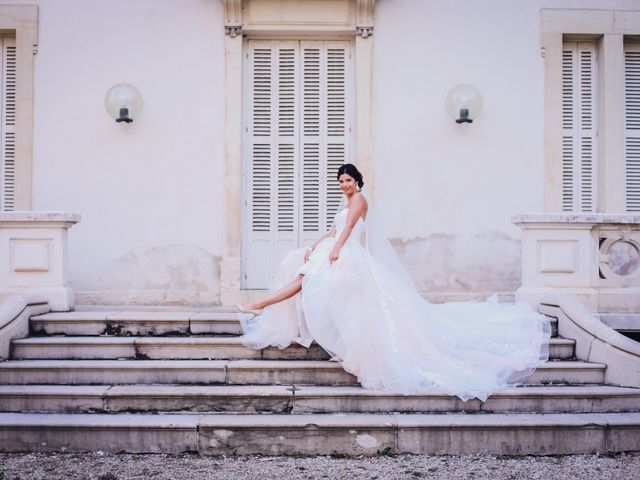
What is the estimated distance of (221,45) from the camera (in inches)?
300

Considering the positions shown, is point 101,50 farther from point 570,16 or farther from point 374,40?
Result: point 570,16

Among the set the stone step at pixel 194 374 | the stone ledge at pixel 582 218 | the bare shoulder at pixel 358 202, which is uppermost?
the bare shoulder at pixel 358 202

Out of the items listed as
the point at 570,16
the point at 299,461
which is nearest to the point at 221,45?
the point at 570,16

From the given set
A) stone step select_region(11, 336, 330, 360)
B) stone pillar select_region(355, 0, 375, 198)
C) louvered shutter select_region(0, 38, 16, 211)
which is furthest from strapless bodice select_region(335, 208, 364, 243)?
louvered shutter select_region(0, 38, 16, 211)

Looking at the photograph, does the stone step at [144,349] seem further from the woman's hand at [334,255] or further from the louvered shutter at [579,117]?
the louvered shutter at [579,117]

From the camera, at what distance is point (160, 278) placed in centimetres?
755

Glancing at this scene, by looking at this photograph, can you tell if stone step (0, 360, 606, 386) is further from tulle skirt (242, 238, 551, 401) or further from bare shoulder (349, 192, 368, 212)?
bare shoulder (349, 192, 368, 212)

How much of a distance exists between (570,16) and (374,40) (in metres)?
2.37

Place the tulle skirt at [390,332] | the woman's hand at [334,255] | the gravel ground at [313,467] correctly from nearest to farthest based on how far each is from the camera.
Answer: the gravel ground at [313,467]
the tulle skirt at [390,332]
the woman's hand at [334,255]

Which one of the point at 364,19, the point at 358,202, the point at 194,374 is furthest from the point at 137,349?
the point at 364,19

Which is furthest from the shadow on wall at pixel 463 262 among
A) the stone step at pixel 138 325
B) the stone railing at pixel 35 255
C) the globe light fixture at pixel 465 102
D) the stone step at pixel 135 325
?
the stone railing at pixel 35 255

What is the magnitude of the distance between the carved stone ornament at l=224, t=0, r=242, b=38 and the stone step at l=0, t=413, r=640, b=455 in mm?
4894

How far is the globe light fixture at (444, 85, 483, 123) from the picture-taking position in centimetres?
737

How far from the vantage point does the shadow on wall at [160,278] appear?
7.50m
